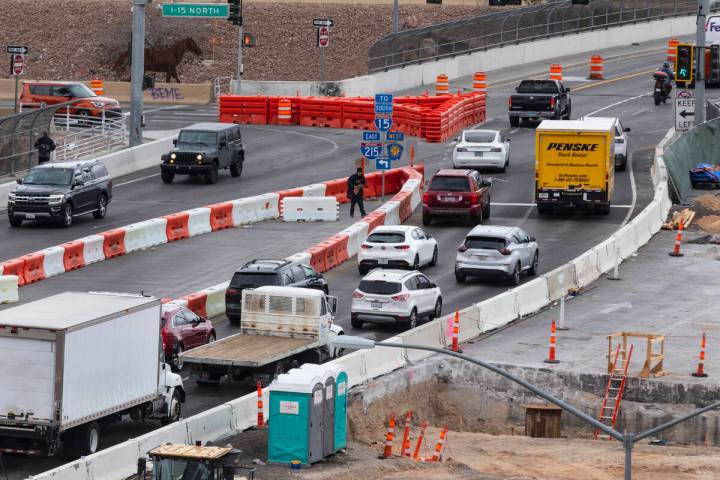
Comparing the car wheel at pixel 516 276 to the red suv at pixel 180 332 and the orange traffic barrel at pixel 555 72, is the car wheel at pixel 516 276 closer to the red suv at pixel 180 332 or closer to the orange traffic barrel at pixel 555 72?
the red suv at pixel 180 332

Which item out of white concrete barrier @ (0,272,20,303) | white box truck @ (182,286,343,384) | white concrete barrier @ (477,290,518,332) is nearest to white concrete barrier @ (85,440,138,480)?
white box truck @ (182,286,343,384)

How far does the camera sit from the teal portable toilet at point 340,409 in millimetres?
25859

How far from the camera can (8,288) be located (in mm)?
35031

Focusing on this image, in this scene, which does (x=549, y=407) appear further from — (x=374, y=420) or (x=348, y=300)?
(x=348, y=300)

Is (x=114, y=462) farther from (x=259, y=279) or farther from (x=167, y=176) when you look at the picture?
(x=167, y=176)

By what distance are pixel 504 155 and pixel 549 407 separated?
24483mm

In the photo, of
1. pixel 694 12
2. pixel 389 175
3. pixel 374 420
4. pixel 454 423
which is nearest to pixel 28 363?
pixel 374 420

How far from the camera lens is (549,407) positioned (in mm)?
31531

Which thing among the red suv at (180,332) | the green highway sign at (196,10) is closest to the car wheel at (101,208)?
the green highway sign at (196,10)

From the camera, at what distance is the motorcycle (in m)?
71.2

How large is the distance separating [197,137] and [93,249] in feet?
43.6

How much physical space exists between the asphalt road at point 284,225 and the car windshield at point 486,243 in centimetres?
114

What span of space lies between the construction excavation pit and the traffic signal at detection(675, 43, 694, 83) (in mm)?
17072

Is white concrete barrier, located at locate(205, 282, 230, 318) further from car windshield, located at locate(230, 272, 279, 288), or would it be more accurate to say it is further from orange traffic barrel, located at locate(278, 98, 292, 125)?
orange traffic barrel, located at locate(278, 98, 292, 125)
